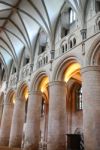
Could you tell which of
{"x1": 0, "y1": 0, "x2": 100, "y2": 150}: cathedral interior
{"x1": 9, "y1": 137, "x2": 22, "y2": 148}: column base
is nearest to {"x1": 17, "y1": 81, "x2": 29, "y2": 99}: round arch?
{"x1": 0, "y1": 0, "x2": 100, "y2": 150}: cathedral interior

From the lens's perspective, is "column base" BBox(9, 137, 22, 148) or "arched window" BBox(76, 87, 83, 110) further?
"arched window" BBox(76, 87, 83, 110)

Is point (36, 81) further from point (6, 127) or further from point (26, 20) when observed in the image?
point (6, 127)

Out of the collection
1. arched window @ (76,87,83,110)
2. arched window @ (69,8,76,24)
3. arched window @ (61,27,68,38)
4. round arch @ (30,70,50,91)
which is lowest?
arched window @ (76,87,83,110)

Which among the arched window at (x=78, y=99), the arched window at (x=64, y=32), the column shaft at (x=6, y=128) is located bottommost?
the column shaft at (x=6, y=128)

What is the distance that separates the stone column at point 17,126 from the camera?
807 inches

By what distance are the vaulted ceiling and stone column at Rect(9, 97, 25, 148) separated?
4899 millimetres

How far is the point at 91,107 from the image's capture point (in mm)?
12117

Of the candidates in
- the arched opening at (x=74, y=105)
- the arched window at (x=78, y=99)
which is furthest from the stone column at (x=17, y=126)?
the arched window at (x=78, y=99)

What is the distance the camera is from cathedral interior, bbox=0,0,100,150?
1302 centimetres

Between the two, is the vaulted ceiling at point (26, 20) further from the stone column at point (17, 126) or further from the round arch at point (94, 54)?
the stone column at point (17, 126)

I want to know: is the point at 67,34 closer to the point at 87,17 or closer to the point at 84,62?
the point at 87,17

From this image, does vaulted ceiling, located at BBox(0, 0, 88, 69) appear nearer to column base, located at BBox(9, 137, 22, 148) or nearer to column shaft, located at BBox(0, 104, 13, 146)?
column shaft, located at BBox(0, 104, 13, 146)

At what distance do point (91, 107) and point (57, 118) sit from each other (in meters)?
3.55

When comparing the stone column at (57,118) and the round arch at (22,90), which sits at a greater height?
the round arch at (22,90)
